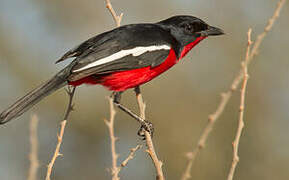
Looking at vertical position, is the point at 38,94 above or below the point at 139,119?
above

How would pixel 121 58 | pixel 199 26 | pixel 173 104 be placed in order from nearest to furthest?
pixel 121 58, pixel 199 26, pixel 173 104

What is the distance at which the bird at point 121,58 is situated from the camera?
13.7 ft

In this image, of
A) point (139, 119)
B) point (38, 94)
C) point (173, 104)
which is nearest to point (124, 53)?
point (139, 119)

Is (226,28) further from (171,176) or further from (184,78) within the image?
(171,176)

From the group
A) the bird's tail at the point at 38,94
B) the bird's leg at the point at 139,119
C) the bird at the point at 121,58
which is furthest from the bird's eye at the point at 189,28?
the bird's tail at the point at 38,94

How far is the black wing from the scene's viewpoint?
4.21 meters

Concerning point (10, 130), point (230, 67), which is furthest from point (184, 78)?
point (10, 130)

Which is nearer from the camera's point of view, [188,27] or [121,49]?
[121,49]

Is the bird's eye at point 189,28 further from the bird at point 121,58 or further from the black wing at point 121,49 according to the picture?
the black wing at point 121,49

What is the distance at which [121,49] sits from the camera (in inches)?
174

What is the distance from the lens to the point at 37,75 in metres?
8.77

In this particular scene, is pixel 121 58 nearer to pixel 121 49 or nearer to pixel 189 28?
pixel 121 49

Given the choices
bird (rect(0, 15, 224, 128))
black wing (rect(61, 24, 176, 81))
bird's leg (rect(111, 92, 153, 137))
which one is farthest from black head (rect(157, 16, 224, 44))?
A: bird's leg (rect(111, 92, 153, 137))

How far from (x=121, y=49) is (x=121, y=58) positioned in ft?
0.27
